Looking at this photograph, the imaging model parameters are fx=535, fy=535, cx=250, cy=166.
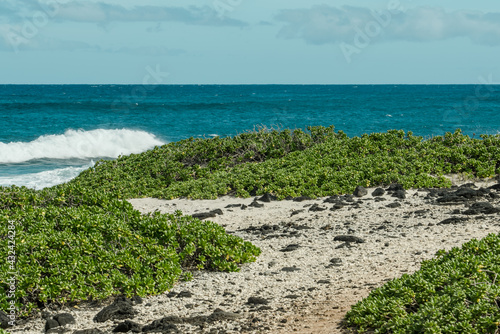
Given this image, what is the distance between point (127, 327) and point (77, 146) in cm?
2722

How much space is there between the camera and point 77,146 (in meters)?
31.2

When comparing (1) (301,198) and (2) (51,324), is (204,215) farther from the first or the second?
(2) (51,324)

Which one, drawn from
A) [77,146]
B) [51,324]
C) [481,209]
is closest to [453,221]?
[481,209]

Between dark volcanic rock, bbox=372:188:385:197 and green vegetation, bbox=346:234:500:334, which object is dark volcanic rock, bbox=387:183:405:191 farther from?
green vegetation, bbox=346:234:500:334

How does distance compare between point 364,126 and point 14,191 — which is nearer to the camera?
point 14,191

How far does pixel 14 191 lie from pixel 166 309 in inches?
186

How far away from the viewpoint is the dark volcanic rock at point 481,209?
9.48 m

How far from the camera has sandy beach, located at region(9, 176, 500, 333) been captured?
5.79 metres

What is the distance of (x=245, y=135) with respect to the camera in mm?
17000

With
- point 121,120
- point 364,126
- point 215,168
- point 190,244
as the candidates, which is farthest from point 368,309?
point 121,120

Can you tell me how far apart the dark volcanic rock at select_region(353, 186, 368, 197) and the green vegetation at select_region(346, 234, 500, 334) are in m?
6.08

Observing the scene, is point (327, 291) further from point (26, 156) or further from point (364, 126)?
point (364, 126)

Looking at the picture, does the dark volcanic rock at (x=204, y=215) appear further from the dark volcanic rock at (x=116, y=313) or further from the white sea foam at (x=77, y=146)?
the white sea foam at (x=77, y=146)

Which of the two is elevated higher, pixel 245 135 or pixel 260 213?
pixel 245 135
